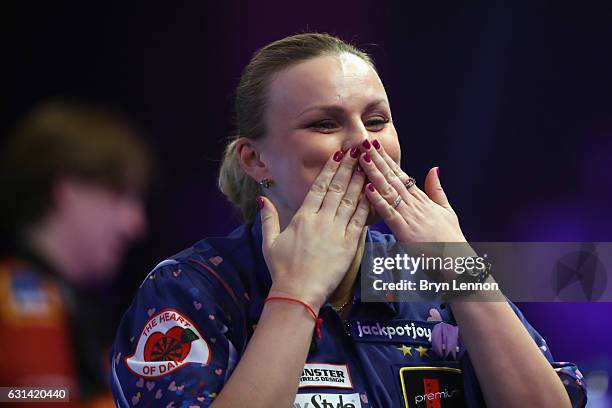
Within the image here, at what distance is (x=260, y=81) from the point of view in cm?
195

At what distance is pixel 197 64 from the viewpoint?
8.97 ft

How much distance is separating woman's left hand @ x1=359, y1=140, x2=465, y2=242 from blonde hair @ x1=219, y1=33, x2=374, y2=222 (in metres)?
0.30

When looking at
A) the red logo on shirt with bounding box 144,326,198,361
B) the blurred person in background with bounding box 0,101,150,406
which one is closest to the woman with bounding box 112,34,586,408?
the red logo on shirt with bounding box 144,326,198,361

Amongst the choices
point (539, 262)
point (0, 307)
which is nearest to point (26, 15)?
point (0, 307)

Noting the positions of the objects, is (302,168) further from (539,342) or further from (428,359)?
(539,342)

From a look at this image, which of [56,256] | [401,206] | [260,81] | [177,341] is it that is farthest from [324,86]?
[56,256]

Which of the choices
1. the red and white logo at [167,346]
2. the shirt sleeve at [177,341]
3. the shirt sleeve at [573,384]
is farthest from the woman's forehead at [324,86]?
the shirt sleeve at [573,384]

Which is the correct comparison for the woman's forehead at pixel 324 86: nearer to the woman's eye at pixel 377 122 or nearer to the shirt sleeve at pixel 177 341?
the woman's eye at pixel 377 122

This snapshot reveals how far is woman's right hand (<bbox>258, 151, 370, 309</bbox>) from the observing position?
1.59 m

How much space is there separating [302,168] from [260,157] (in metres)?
0.17

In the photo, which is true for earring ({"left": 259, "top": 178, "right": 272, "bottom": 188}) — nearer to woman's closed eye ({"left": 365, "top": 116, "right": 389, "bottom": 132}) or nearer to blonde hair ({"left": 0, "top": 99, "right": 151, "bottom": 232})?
woman's closed eye ({"left": 365, "top": 116, "right": 389, "bottom": 132})

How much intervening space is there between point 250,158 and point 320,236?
398mm

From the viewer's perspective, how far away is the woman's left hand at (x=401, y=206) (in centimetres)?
174

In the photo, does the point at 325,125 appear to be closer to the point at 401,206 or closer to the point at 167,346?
the point at 401,206
